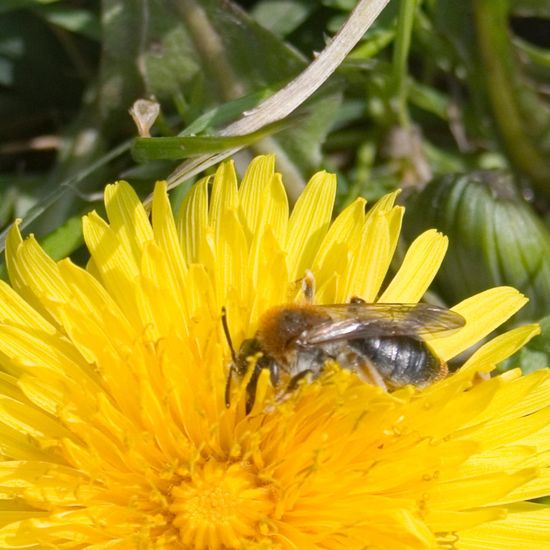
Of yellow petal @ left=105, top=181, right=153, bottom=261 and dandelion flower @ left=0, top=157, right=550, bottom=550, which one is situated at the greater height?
yellow petal @ left=105, top=181, right=153, bottom=261

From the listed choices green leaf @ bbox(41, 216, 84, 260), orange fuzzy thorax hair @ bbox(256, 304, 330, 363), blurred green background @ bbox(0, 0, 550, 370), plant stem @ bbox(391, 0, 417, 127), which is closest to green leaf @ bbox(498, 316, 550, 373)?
blurred green background @ bbox(0, 0, 550, 370)

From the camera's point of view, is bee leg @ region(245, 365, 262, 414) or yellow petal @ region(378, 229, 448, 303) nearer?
bee leg @ region(245, 365, 262, 414)

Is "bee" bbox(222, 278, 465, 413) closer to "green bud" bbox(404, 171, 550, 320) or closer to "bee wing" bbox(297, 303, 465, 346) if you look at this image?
"bee wing" bbox(297, 303, 465, 346)

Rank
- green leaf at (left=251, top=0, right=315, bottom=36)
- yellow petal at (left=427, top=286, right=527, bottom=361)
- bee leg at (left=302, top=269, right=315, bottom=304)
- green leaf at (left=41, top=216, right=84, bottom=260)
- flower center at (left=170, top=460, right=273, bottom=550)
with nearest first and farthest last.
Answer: flower center at (left=170, top=460, right=273, bottom=550) → bee leg at (left=302, top=269, right=315, bottom=304) → yellow petal at (left=427, top=286, right=527, bottom=361) → green leaf at (left=41, top=216, right=84, bottom=260) → green leaf at (left=251, top=0, right=315, bottom=36)

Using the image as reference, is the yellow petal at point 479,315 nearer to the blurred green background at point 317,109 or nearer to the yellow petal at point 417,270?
the yellow petal at point 417,270

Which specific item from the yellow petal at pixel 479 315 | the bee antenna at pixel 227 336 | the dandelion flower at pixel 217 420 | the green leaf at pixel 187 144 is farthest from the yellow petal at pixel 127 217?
the yellow petal at pixel 479 315

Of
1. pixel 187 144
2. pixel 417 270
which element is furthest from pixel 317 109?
pixel 417 270

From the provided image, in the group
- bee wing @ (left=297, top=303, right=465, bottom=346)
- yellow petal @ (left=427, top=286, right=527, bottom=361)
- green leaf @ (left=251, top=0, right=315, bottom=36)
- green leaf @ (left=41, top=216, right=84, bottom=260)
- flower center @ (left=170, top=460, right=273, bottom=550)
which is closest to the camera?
bee wing @ (left=297, top=303, right=465, bottom=346)
